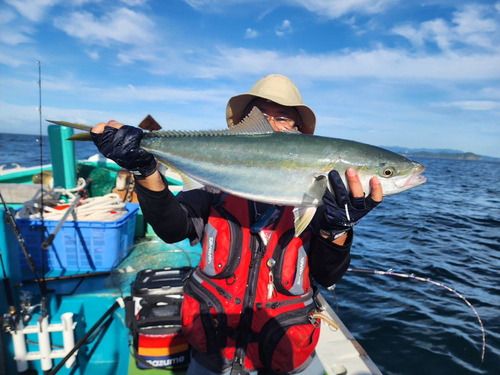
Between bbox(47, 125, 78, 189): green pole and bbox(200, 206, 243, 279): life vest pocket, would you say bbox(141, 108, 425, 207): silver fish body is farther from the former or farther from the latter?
bbox(47, 125, 78, 189): green pole

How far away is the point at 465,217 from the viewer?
17.9 metres

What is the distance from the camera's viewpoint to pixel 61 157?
26.5 feet

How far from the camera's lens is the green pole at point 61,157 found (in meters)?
7.99

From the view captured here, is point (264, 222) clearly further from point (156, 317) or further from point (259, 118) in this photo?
point (156, 317)

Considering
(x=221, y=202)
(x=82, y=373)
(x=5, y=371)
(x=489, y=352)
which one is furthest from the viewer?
(x=489, y=352)

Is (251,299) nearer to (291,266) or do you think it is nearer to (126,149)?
(291,266)

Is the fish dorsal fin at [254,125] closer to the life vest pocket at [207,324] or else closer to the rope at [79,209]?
the life vest pocket at [207,324]

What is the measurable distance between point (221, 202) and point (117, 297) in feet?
9.58

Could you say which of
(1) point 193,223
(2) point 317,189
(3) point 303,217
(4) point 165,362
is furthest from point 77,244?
(2) point 317,189

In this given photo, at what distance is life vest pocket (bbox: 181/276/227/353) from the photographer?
279 cm

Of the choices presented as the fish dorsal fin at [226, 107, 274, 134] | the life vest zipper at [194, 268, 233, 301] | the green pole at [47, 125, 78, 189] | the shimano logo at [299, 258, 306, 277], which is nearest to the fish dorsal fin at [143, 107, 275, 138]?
the fish dorsal fin at [226, 107, 274, 134]

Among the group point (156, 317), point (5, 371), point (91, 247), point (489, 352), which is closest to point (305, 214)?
point (156, 317)

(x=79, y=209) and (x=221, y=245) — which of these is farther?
(x=79, y=209)

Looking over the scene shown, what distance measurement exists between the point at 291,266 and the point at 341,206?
0.78 m
